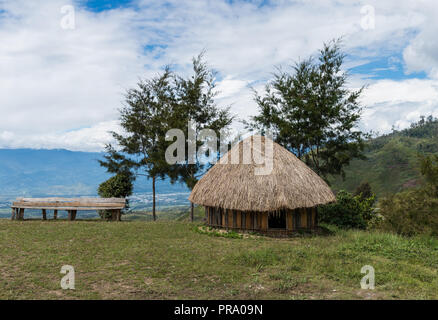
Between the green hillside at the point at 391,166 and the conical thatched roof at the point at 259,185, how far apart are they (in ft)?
177

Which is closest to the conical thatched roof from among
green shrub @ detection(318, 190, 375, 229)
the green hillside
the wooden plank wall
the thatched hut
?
the thatched hut

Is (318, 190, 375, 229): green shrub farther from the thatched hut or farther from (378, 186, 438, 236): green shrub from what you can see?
the thatched hut

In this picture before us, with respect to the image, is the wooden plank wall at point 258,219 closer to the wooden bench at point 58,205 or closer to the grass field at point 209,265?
the grass field at point 209,265

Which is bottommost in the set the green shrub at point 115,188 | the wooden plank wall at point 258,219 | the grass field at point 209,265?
the grass field at point 209,265

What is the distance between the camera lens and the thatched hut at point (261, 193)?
13.2 m

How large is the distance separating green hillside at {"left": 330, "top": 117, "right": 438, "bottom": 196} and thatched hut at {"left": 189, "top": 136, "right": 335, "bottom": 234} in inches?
2130

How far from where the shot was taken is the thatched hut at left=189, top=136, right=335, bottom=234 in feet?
43.2

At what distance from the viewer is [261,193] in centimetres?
1327

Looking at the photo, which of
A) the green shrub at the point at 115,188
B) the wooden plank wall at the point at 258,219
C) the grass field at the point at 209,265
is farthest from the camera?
the green shrub at the point at 115,188

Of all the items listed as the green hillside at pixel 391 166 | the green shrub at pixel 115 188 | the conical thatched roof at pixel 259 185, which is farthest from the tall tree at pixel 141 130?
the green hillside at pixel 391 166

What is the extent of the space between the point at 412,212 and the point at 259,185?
20.3 ft

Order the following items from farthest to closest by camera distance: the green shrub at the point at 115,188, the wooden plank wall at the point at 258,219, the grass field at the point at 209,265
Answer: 1. the green shrub at the point at 115,188
2. the wooden plank wall at the point at 258,219
3. the grass field at the point at 209,265

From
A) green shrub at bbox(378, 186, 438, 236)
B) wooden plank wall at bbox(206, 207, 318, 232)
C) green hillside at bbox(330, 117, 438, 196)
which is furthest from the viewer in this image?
green hillside at bbox(330, 117, 438, 196)
